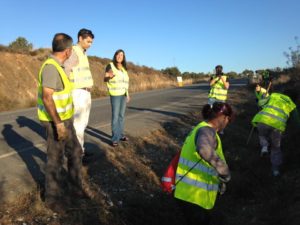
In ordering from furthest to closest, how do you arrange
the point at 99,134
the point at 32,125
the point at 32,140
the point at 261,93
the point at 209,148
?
1. the point at 32,125
2. the point at 99,134
3. the point at 32,140
4. the point at 261,93
5. the point at 209,148

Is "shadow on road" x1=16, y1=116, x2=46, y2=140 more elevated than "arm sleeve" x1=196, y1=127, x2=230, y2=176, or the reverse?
"arm sleeve" x1=196, y1=127, x2=230, y2=176

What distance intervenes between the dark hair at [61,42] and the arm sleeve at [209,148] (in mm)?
2173

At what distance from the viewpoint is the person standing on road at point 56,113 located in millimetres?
4969

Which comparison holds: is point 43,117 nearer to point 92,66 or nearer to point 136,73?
point 92,66

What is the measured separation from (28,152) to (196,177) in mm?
5132

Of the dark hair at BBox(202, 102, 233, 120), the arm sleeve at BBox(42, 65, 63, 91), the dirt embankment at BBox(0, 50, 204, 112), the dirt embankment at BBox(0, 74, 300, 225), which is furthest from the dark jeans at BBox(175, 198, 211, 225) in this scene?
the dirt embankment at BBox(0, 50, 204, 112)

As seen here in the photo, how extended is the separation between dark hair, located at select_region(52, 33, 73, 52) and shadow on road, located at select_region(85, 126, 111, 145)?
4.28 metres

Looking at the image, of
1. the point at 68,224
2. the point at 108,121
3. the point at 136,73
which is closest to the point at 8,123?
the point at 108,121

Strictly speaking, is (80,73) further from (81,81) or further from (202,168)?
(202,168)

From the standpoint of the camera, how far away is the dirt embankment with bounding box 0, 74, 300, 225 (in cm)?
521

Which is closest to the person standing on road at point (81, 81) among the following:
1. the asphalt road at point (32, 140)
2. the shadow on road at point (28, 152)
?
the shadow on road at point (28, 152)

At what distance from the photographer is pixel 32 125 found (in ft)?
39.8

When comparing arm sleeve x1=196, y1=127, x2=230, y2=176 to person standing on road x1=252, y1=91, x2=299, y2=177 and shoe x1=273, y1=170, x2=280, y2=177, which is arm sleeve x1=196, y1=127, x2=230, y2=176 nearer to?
person standing on road x1=252, y1=91, x2=299, y2=177

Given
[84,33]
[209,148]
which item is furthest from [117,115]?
[209,148]
